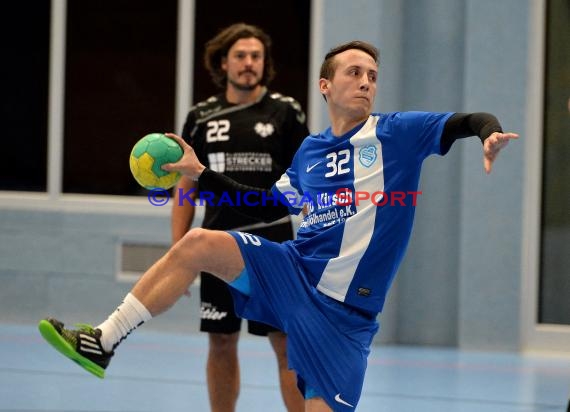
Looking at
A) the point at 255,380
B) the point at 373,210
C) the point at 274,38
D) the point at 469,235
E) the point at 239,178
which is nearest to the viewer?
the point at 373,210

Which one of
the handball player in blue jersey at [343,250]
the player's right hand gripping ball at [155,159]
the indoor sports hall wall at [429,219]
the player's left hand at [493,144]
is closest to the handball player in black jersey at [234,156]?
the player's right hand gripping ball at [155,159]

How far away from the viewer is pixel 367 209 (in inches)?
165

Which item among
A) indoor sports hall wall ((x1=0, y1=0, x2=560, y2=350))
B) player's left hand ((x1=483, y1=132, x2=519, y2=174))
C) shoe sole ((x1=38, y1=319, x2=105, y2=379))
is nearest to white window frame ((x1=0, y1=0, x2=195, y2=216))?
indoor sports hall wall ((x1=0, y1=0, x2=560, y2=350))

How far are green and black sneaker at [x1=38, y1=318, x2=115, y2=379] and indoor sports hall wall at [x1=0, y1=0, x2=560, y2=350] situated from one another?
497 centimetres

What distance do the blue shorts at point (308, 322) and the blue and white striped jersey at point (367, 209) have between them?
0.07 meters

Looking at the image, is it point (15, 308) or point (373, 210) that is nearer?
point (373, 210)

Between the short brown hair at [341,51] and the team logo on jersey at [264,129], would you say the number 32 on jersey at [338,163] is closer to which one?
the short brown hair at [341,51]

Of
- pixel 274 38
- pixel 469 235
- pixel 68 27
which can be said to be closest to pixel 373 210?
pixel 469 235

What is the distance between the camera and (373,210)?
4188mm

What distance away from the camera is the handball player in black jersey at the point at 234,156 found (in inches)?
208

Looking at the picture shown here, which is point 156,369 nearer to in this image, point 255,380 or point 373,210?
point 255,380

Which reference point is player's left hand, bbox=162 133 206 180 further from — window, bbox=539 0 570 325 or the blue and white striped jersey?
window, bbox=539 0 570 325

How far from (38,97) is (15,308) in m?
1.88

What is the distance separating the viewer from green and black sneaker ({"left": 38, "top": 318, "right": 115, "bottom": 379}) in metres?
3.79
